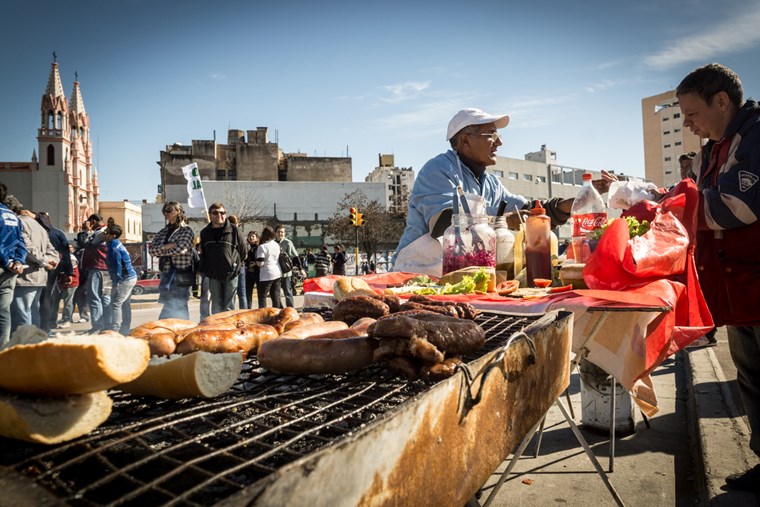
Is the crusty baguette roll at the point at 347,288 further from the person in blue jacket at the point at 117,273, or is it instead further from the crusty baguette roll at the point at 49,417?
the person in blue jacket at the point at 117,273

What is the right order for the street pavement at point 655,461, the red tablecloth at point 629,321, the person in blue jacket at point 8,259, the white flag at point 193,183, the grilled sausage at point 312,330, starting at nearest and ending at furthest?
the grilled sausage at point 312,330 < the red tablecloth at point 629,321 < the street pavement at point 655,461 < the person in blue jacket at point 8,259 < the white flag at point 193,183

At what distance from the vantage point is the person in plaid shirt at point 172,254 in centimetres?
839

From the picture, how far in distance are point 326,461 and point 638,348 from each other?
76.5 inches

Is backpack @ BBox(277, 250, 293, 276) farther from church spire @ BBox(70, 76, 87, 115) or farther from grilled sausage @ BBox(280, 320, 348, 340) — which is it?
church spire @ BBox(70, 76, 87, 115)

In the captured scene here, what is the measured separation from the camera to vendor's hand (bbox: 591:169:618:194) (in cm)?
373

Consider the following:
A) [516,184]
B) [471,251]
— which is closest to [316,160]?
[516,184]

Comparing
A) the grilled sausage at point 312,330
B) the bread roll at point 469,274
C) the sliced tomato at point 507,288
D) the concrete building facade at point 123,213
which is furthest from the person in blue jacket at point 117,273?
the concrete building facade at point 123,213

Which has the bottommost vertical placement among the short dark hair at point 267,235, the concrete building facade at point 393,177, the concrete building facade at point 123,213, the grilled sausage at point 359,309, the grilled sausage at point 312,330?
the grilled sausage at point 312,330

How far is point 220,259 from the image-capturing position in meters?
8.71

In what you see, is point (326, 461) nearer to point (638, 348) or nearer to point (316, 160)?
point (638, 348)

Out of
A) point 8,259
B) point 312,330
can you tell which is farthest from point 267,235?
point 312,330

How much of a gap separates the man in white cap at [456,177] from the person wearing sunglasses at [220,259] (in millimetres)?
5328

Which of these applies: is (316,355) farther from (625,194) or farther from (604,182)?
(604,182)

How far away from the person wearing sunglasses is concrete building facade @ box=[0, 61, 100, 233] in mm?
71456
